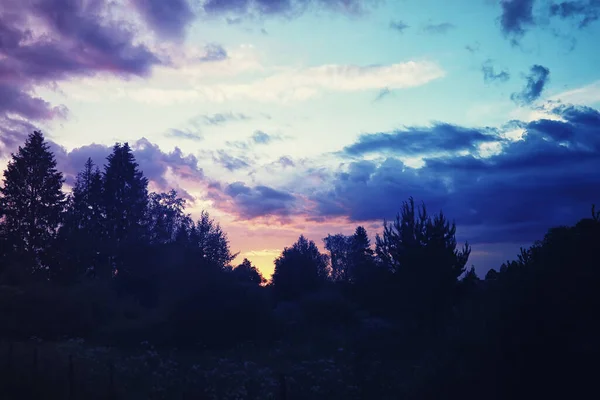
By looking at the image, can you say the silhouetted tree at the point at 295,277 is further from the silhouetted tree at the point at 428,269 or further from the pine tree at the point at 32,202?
the pine tree at the point at 32,202

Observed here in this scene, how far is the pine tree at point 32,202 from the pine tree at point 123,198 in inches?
262

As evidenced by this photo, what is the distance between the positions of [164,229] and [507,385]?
57914mm

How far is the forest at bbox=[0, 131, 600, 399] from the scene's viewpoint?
836cm

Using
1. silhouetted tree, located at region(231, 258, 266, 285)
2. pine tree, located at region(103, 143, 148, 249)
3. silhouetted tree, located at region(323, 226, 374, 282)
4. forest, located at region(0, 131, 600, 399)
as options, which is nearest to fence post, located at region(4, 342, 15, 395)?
forest, located at region(0, 131, 600, 399)

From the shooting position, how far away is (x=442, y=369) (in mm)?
9047

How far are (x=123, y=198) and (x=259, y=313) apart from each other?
33052 millimetres

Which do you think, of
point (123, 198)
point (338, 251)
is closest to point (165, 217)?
point (123, 198)

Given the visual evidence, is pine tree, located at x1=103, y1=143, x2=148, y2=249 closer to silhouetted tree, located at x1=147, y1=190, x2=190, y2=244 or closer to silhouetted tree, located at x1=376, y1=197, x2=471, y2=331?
silhouetted tree, located at x1=147, y1=190, x2=190, y2=244

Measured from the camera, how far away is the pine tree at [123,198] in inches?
2138

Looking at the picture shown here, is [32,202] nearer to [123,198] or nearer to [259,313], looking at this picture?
[123,198]

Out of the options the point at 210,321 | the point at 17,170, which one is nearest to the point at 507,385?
the point at 210,321

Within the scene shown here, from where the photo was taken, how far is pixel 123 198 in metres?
55.3

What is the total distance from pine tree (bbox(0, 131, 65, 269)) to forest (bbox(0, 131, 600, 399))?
0.42 ft

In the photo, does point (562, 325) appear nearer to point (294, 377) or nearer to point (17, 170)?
point (294, 377)
